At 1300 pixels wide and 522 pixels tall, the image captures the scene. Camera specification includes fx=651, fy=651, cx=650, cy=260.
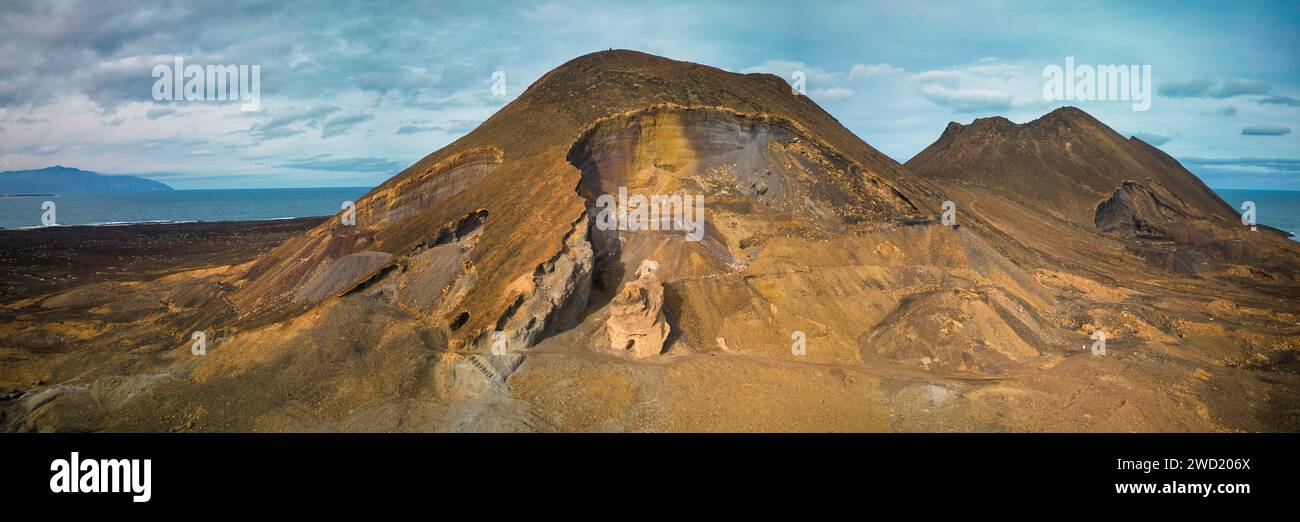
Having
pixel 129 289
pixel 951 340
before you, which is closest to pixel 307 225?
pixel 129 289

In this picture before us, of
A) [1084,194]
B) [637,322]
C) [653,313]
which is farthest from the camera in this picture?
[1084,194]

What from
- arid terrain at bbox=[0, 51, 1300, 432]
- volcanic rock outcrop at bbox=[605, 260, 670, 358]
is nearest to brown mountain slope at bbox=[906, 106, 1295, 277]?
arid terrain at bbox=[0, 51, 1300, 432]

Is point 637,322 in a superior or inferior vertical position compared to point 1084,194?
inferior

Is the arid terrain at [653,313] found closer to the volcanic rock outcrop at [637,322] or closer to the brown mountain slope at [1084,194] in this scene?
the volcanic rock outcrop at [637,322]

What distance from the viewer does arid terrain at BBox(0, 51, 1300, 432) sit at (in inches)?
472

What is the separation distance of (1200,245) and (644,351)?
31.6 meters

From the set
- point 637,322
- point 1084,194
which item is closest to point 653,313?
point 637,322

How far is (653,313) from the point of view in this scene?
13.9m

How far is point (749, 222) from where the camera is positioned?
18.5m

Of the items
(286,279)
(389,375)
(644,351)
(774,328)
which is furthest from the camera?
(286,279)

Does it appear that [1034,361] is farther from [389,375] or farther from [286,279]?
[286,279]

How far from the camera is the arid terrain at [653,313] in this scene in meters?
12.0

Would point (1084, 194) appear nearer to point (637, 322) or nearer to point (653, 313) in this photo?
point (653, 313)

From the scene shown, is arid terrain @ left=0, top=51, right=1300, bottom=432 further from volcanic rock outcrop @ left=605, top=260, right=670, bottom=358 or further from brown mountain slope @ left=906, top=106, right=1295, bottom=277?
brown mountain slope @ left=906, top=106, right=1295, bottom=277
